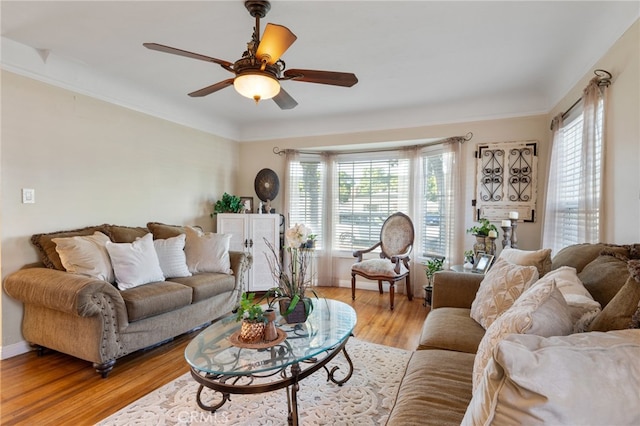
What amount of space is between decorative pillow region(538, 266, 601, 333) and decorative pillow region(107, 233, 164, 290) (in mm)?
3082

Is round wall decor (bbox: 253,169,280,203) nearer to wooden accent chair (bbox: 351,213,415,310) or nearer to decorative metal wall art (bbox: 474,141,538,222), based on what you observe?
wooden accent chair (bbox: 351,213,415,310)

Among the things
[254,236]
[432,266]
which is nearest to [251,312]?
[254,236]

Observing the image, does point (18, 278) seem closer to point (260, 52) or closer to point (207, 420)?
point (207, 420)

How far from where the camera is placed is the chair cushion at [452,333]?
1.73m

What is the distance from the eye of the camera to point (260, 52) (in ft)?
6.12

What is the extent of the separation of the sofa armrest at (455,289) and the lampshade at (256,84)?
1931 mm

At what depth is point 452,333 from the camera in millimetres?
1836

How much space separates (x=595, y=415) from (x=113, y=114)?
168 inches

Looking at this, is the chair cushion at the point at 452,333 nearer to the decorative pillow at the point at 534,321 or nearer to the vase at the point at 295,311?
the decorative pillow at the point at 534,321

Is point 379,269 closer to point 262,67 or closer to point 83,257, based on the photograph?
point 262,67

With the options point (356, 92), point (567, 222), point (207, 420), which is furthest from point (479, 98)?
point (207, 420)

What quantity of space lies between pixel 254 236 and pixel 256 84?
9.34 ft

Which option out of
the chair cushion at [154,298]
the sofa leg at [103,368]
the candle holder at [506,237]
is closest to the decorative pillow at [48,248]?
the chair cushion at [154,298]

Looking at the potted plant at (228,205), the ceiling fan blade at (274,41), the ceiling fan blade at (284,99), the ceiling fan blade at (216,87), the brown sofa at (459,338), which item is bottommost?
the brown sofa at (459,338)
